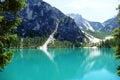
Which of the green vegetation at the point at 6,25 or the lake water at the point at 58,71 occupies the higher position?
the green vegetation at the point at 6,25

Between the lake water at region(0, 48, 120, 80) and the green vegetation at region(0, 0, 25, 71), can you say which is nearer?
the green vegetation at region(0, 0, 25, 71)

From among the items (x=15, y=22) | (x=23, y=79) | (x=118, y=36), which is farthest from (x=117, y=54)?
(x=23, y=79)

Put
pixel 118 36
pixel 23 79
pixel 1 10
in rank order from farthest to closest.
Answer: pixel 23 79, pixel 118 36, pixel 1 10

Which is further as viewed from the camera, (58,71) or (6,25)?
(58,71)

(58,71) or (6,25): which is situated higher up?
(6,25)

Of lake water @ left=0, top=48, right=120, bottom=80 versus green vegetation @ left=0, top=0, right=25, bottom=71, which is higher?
green vegetation @ left=0, top=0, right=25, bottom=71

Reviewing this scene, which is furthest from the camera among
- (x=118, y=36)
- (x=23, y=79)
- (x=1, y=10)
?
(x=23, y=79)

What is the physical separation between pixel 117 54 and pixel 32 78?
48146 mm

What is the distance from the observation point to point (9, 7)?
535 inches

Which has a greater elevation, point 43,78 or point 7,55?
point 7,55

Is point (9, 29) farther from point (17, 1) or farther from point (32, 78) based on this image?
point (32, 78)

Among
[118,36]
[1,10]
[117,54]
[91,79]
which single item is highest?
[1,10]

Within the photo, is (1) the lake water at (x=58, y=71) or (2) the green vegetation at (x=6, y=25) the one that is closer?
(2) the green vegetation at (x=6, y=25)

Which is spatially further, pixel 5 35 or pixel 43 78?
pixel 43 78
